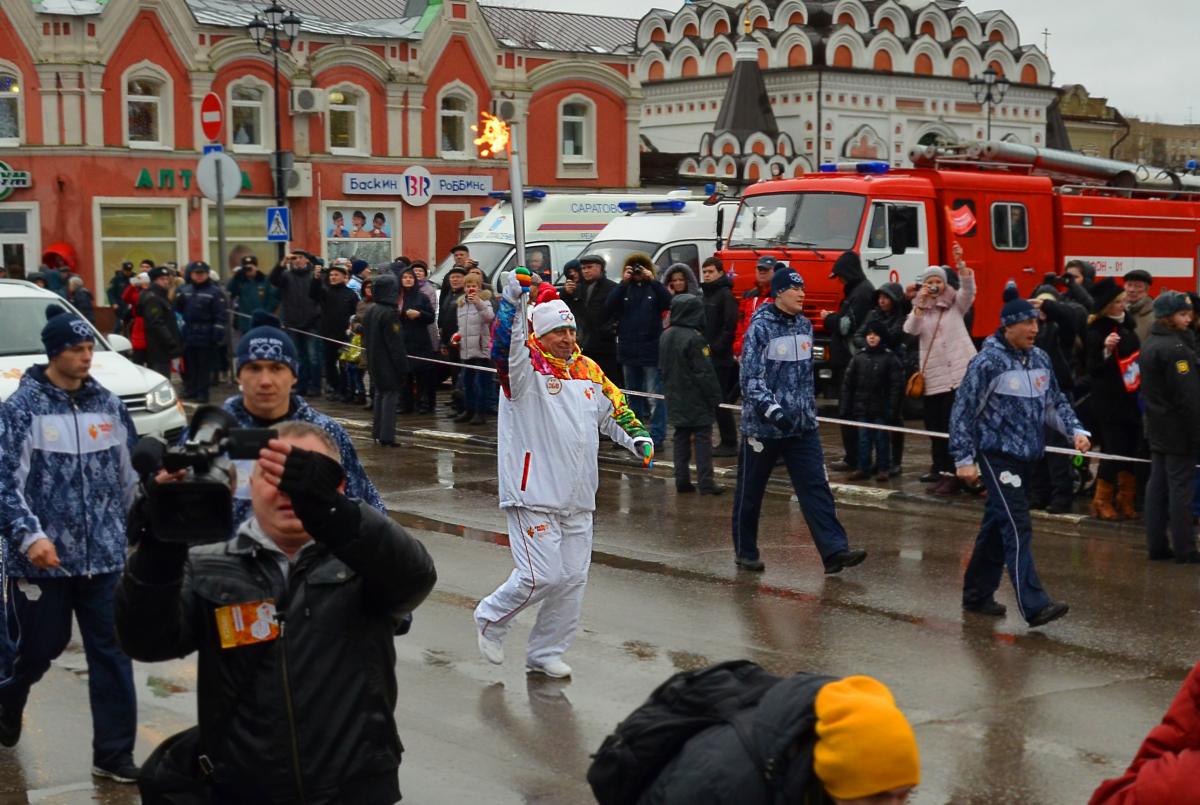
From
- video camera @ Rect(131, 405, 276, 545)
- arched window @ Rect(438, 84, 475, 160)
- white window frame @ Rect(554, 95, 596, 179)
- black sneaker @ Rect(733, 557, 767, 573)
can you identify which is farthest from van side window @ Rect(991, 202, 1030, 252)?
white window frame @ Rect(554, 95, 596, 179)

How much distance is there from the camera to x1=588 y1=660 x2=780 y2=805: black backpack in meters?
3.21

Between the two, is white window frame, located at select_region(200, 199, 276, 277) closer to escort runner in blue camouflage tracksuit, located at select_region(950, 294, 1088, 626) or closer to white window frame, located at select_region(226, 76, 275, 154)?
white window frame, located at select_region(226, 76, 275, 154)

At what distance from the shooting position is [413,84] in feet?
133

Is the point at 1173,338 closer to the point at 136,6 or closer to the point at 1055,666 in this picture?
the point at 1055,666

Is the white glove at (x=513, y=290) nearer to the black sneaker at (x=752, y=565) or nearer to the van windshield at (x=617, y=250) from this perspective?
the black sneaker at (x=752, y=565)

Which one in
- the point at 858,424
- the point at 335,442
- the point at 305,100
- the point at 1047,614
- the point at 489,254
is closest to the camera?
the point at 335,442

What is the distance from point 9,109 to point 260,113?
555 cm

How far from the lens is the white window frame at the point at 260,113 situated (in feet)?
124

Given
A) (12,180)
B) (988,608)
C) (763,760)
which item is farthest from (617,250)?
(763,760)

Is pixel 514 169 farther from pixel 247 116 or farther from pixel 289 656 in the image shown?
pixel 247 116

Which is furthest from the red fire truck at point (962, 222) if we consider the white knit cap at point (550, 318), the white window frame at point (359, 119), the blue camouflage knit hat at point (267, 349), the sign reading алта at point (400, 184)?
the white window frame at point (359, 119)

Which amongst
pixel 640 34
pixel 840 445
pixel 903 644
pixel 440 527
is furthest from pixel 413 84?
pixel 903 644

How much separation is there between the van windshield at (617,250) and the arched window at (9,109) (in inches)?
725

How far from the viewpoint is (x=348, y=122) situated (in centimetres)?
3997
